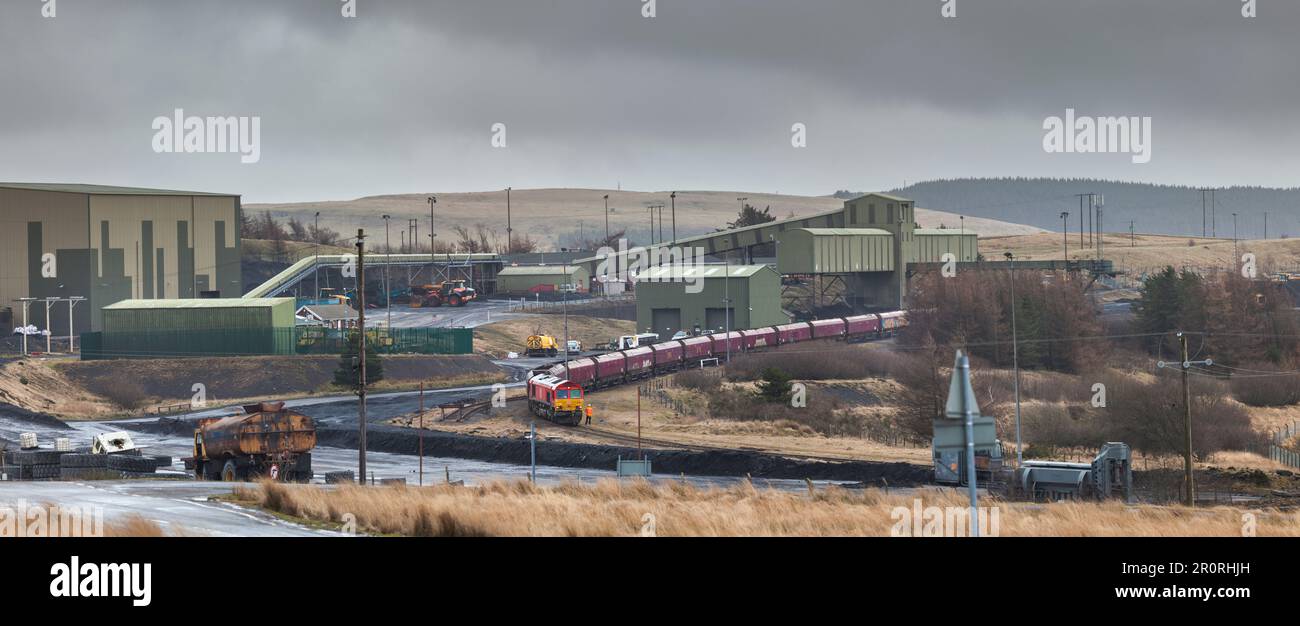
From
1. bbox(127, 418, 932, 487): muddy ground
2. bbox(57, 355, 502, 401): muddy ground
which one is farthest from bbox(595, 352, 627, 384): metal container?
bbox(57, 355, 502, 401): muddy ground

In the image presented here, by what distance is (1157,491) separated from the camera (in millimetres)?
43781

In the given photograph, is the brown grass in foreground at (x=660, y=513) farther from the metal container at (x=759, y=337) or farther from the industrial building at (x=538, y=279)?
the industrial building at (x=538, y=279)

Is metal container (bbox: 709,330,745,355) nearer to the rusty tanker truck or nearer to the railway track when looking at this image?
the railway track

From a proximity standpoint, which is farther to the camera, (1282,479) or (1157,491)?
(1282,479)

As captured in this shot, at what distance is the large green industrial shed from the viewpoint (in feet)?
279

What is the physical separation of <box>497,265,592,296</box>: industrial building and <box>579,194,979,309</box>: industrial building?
12.5 meters

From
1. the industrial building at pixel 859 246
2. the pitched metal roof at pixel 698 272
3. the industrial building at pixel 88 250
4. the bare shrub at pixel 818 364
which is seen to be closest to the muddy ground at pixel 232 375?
the industrial building at pixel 88 250

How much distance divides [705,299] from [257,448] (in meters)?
54.5

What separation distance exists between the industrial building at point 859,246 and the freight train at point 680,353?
283 inches

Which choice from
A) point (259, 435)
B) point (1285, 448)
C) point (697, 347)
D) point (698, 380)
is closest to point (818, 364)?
point (697, 347)
